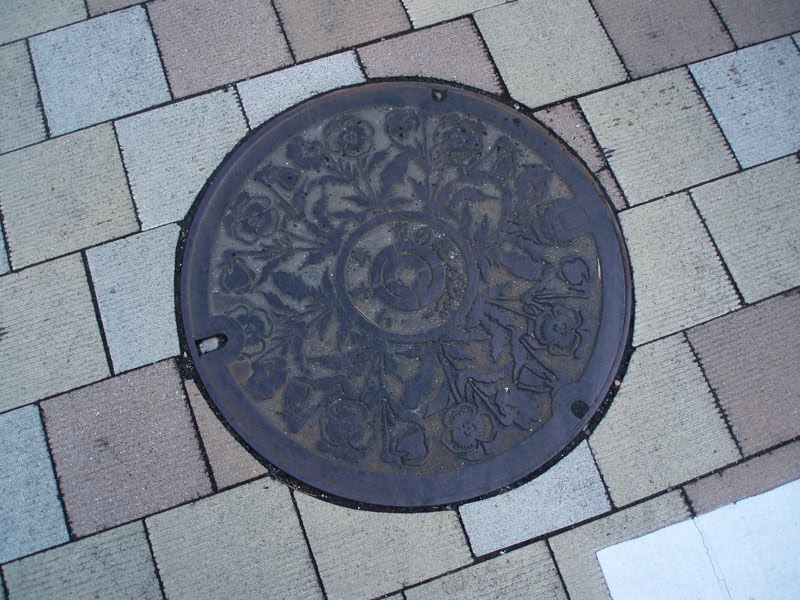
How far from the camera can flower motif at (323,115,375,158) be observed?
8.17ft

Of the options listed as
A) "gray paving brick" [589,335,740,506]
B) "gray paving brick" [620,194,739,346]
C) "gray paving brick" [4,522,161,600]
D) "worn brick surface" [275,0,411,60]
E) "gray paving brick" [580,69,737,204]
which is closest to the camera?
"gray paving brick" [4,522,161,600]

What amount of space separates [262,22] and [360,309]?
1.40m

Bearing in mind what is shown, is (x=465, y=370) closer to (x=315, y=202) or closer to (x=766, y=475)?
(x=315, y=202)

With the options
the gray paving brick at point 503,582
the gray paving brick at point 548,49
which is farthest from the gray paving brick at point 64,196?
the gray paving brick at point 503,582

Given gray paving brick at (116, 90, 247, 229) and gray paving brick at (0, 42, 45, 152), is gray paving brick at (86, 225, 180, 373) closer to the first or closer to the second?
gray paving brick at (116, 90, 247, 229)

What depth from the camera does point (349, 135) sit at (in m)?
2.51

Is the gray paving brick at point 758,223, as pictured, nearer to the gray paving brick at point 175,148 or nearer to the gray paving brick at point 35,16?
the gray paving brick at point 175,148

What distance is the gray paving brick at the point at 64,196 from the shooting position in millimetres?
2488

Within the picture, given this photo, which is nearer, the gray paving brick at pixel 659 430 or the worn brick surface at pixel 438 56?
the gray paving brick at pixel 659 430

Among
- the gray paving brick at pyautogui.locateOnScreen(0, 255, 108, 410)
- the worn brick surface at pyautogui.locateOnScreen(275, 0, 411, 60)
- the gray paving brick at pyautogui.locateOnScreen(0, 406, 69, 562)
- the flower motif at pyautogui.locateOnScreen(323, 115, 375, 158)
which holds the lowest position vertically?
the gray paving brick at pyautogui.locateOnScreen(0, 406, 69, 562)

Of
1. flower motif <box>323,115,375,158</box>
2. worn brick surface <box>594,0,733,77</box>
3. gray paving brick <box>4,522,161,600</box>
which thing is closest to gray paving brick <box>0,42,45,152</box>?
flower motif <box>323,115,375,158</box>

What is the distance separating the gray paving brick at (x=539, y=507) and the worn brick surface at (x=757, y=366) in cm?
61

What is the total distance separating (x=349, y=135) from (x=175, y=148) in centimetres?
74

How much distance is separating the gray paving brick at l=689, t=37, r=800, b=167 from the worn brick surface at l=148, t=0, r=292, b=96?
1.88 m
